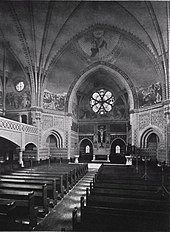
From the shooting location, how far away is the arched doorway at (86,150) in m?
29.9

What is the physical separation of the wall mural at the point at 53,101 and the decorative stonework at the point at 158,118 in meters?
11.2

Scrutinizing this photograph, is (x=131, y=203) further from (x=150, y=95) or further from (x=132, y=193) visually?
(x=150, y=95)

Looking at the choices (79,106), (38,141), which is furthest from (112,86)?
(38,141)

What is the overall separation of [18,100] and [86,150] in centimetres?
1296

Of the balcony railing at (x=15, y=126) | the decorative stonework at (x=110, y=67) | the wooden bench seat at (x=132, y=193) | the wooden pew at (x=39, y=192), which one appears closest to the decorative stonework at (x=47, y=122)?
the balcony railing at (x=15, y=126)

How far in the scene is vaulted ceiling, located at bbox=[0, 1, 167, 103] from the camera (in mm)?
17516

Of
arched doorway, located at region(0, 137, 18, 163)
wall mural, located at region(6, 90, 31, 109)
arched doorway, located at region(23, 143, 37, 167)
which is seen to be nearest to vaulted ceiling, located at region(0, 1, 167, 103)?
wall mural, located at region(6, 90, 31, 109)

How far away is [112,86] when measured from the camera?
3014cm

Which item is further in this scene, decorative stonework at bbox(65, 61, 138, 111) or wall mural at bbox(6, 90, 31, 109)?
decorative stonework at bbox(65, 61, 138, 111)

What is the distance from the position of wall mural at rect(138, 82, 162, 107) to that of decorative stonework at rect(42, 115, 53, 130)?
36.3 feet

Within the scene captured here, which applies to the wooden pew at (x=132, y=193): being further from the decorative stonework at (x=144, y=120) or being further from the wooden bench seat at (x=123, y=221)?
the decorative stonework at (x=144, y=120)

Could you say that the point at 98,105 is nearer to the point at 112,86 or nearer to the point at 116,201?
the point at 112,86

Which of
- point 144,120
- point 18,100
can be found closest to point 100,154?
point 144,120

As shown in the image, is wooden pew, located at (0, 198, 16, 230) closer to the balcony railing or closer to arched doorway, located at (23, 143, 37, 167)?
the balcony railing
